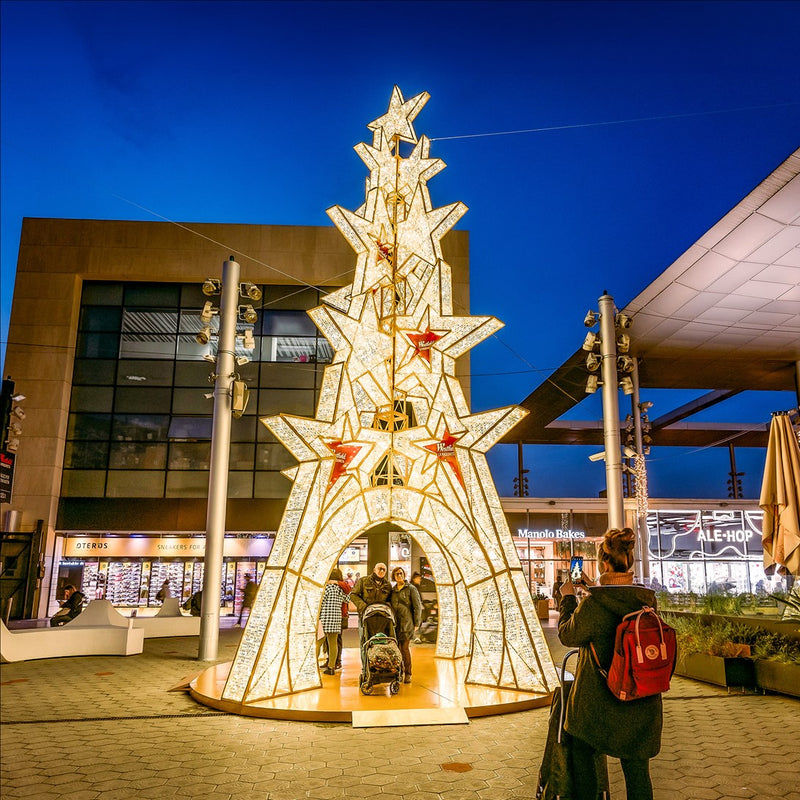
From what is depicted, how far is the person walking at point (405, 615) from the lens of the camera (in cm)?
934

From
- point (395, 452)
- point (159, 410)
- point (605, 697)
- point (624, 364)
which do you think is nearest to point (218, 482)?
point (395, 452)

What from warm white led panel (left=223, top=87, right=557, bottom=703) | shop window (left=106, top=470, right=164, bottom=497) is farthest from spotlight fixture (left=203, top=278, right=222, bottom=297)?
shop window (left=106, top=470, right=164, bottom=497)

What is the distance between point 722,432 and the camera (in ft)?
97.1

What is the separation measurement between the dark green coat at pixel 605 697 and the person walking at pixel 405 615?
5739 mm

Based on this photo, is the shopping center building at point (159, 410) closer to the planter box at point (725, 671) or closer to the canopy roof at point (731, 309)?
the canopy roof at point (731, 309)

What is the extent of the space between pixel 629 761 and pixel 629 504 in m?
21.4

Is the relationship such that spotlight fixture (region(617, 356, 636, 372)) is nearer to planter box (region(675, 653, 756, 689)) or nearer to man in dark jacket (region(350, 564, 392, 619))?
planter box (region(675, 653, 756, 689))

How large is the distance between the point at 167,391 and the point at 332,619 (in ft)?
51.6

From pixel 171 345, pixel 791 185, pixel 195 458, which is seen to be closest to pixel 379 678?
pixel 791 185

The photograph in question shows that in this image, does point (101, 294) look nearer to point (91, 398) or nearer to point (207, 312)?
point (91, 398)

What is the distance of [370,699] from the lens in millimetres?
8148

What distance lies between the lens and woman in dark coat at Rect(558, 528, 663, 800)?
360 cm

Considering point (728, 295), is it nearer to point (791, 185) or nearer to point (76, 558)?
point (791, 185)

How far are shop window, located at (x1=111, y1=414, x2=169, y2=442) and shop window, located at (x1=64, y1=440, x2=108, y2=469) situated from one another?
0.59 metres
